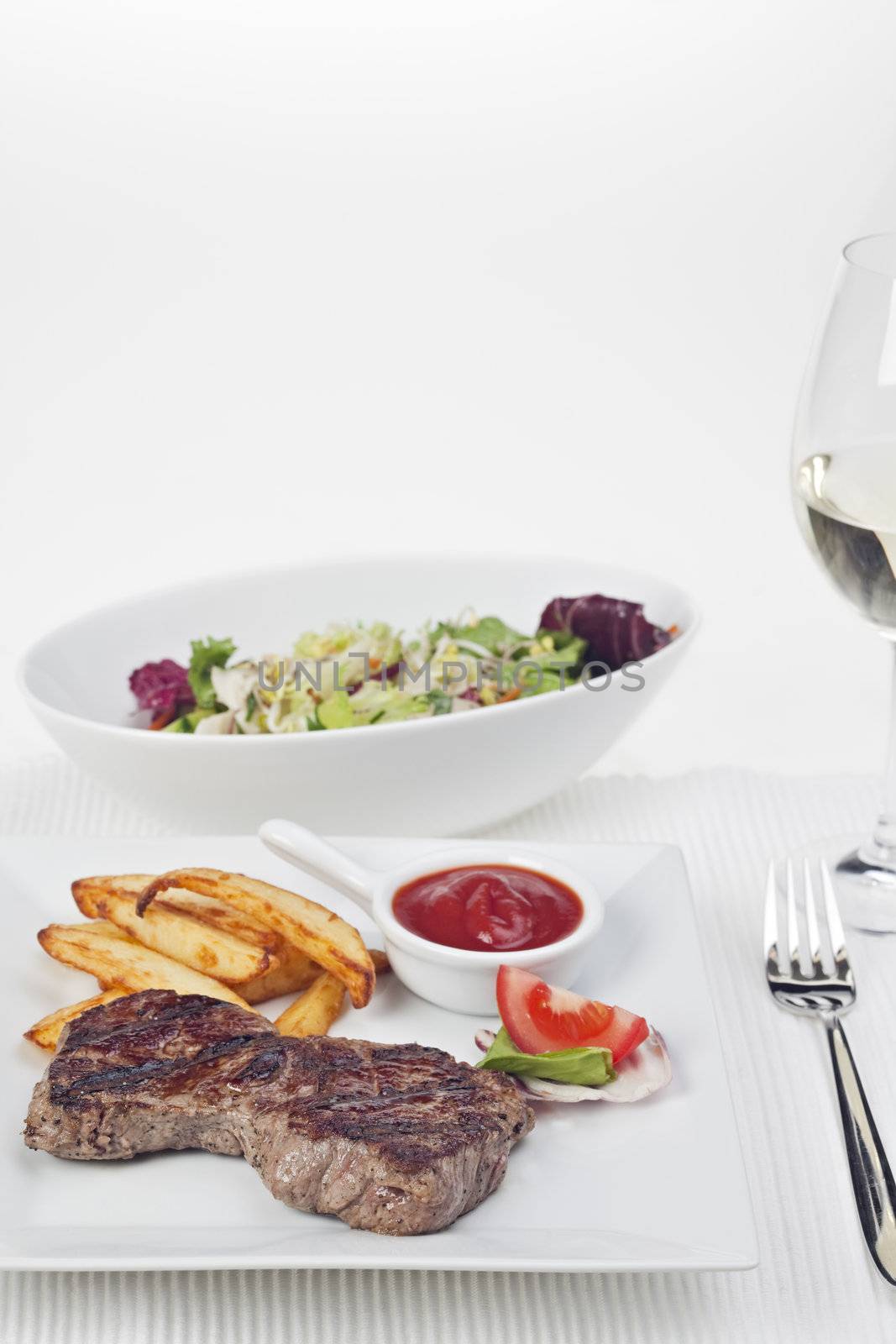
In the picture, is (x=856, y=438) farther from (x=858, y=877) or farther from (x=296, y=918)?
(x=296, y=918)

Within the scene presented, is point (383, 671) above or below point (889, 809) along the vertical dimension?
above

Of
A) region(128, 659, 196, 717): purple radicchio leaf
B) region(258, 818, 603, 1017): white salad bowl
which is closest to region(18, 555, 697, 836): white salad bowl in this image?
region(128, 659, 196, 717): purple radicchio leaf

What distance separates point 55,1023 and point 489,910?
0.89 m

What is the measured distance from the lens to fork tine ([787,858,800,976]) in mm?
3221

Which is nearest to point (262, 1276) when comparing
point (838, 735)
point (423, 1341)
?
point (423, 1341)

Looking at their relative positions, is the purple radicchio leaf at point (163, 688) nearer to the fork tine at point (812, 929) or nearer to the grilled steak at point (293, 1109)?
the grilled steak at point (293, 1109)

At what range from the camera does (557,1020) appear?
262 cm

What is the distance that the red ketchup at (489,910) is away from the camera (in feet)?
9.37

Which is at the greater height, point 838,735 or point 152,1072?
point 152,1072

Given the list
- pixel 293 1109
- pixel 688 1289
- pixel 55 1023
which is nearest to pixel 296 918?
pixel 55 1023

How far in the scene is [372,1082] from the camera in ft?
7.80

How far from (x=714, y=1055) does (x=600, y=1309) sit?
0.50 meters

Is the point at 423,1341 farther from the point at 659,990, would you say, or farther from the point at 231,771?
the point at 231,771

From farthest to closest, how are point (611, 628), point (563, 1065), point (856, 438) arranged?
point (611, 628)
point (856, 438)
point (563, 1065)
